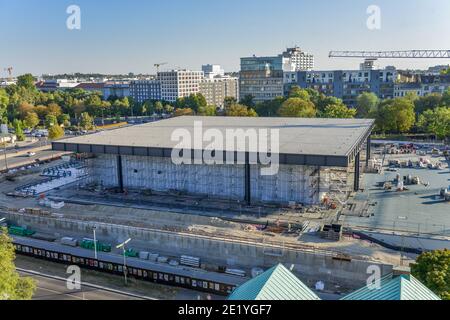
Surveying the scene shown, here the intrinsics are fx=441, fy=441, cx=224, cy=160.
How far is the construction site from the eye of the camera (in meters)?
27.9

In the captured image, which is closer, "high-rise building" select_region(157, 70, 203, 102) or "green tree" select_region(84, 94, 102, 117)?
"green tree" select_region(84, 94, 102, 117)

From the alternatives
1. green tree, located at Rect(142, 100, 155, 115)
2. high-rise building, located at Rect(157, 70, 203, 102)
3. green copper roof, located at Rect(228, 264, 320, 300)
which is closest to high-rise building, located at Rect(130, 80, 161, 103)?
high-rise building, located at Rect(157, 70, 203, 102)

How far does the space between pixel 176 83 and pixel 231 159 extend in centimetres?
9013

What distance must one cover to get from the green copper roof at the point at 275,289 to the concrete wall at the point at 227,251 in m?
12.3

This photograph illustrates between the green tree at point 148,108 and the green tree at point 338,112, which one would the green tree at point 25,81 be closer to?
the green tree at point 148,108

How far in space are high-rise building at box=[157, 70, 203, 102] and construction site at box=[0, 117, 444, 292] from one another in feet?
244

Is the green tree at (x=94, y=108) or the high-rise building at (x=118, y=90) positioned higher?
the high-rise building at (x=118, y=90)

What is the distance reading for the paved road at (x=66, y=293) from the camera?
83.1ft

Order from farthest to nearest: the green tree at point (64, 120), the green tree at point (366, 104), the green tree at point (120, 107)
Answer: the green tree at point (120, 107) < the green tree at point (64, 120) < the green tree at point (366, 104)

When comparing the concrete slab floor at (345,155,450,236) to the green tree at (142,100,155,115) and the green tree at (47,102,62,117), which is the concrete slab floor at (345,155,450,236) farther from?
the green tree at (47,102,62,117)

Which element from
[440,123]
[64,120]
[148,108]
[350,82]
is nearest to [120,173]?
[440,123]

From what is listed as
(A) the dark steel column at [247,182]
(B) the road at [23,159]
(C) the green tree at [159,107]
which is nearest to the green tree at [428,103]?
(A) the dark steel column at [247,182]
